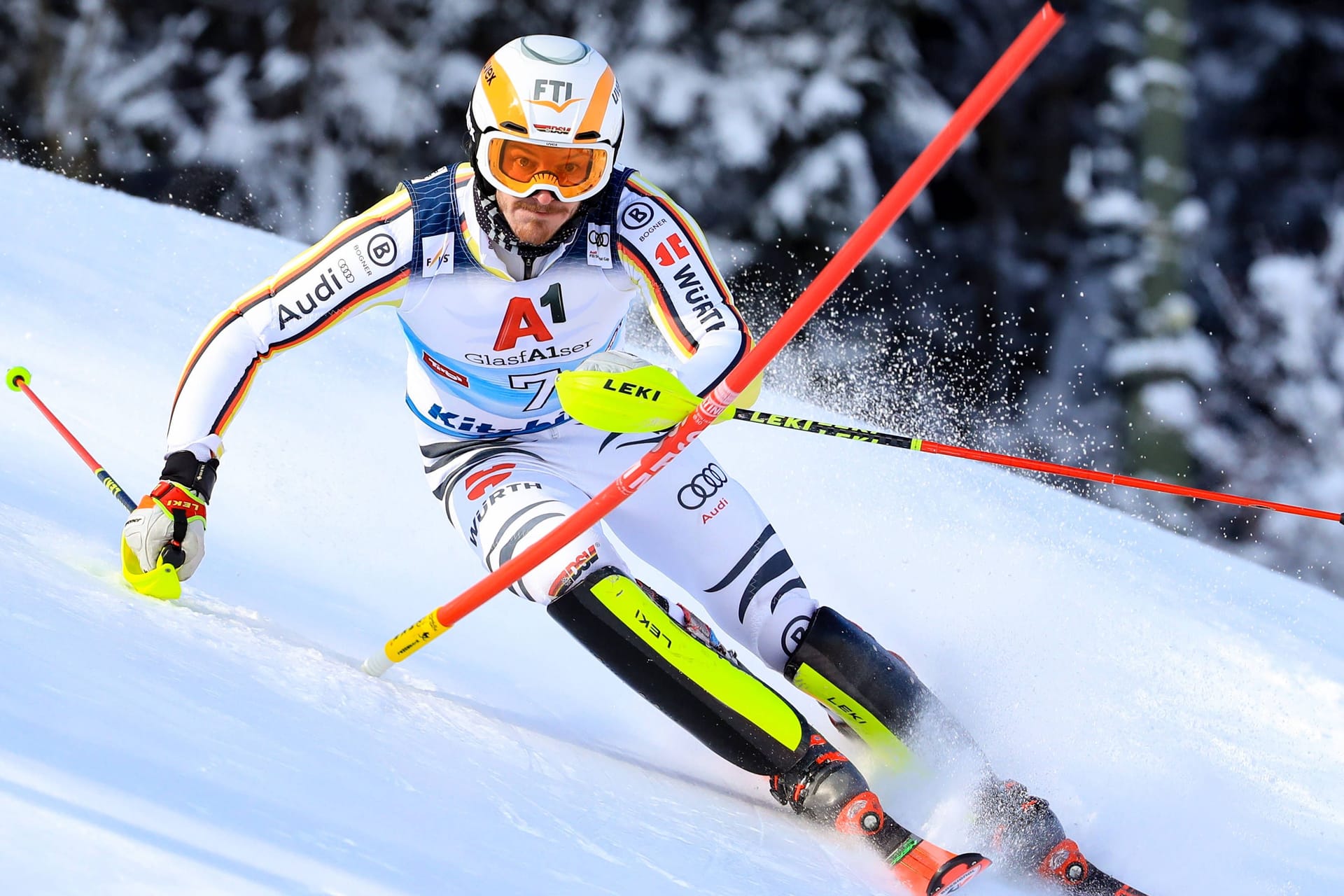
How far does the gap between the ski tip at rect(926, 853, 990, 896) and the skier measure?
0.04 meters

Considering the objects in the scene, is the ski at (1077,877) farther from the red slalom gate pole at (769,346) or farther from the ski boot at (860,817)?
the red slalom gate pole at (769,346)

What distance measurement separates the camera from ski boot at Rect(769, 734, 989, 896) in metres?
2.16

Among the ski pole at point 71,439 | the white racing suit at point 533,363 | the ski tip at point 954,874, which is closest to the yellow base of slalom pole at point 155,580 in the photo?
the white racing suit at point 533,363

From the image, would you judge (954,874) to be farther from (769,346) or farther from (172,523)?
(172,523)

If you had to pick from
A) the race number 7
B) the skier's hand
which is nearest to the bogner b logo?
the race number 7

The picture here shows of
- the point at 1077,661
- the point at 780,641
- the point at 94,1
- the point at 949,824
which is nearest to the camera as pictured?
the point at 949,824

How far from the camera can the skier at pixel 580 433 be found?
239cm

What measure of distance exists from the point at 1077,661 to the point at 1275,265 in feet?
24.1

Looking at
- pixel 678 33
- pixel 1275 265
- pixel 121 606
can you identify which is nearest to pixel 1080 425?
pixel 1275 265

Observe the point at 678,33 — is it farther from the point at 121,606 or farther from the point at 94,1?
the point at 121,606

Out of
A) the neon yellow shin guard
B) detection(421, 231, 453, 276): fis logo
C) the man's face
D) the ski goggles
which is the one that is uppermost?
the ski goggles

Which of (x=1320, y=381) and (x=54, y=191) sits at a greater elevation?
(x=1320, y=381)

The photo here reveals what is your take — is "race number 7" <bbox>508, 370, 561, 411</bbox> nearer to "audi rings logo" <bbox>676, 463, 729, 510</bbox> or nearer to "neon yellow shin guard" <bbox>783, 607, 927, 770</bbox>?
"audi rings logo" <bbox>676, 463, 729, 510</bbox>

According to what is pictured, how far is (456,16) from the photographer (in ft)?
32.9
